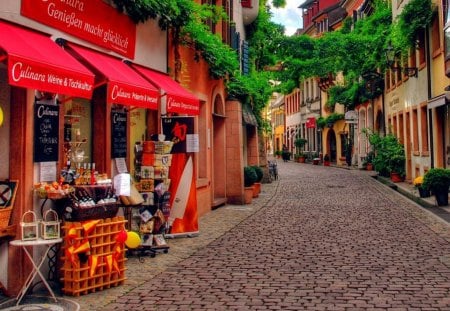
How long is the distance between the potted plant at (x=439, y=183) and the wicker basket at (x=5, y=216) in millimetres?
11697

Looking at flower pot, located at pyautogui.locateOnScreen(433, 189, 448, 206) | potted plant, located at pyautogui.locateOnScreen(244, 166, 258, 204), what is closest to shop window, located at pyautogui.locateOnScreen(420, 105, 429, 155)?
flower pot, located at pyautogui.locateOnScreen(433, 189, 448, 206)

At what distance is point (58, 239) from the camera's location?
6363mm

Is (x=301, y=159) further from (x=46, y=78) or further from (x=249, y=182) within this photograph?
(x=46, y=78)

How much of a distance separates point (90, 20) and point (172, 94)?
2.24 meters

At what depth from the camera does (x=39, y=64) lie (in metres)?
5.96

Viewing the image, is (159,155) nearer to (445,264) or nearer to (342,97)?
(445,264)

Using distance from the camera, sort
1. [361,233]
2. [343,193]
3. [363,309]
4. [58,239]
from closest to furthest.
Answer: [363,309] < [58,239] < [361,233] < [343,193]

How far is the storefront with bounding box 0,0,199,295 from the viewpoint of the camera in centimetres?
640

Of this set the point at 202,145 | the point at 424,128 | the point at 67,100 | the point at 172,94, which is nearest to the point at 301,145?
the point at 424,128

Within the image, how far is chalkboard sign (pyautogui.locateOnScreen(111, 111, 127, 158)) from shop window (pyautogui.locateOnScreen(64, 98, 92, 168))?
0.46 meters

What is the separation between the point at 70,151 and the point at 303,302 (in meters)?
4.08

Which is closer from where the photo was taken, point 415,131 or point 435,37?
point 435,37

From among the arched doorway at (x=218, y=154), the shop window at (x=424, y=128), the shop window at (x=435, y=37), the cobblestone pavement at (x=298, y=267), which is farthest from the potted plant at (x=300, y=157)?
the cobblestone pavement at (x=298, y=267)

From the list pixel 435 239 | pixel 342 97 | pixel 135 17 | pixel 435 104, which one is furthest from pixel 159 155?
pixel 342 97
